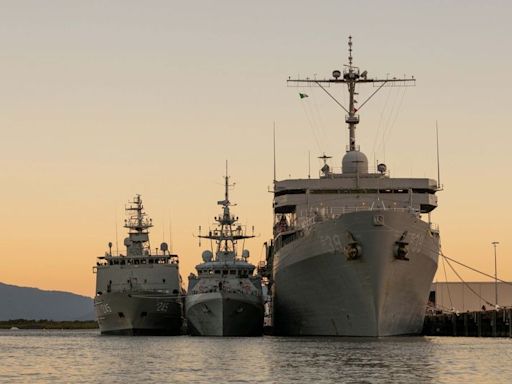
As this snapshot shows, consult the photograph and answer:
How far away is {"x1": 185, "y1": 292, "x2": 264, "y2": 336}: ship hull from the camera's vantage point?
269 ft

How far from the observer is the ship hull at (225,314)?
8206 centimetres

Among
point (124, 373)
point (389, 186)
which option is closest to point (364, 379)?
point (124, 373)

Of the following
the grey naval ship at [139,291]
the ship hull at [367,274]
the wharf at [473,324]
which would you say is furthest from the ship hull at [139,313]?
the ship hull at [367,274]

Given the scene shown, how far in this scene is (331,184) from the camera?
79438 millimetres

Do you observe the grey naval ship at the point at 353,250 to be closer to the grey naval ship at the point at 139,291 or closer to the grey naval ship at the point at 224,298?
the grey naval ship at the point at 224,298

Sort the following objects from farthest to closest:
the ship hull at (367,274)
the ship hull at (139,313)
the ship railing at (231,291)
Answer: the ship hull at (139,313) < the ship railing at (231,291) < the ship hull at (367,274)

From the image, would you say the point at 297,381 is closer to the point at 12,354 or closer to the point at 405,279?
the point at 405,279

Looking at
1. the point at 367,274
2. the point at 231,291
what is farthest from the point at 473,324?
the point at 367,274

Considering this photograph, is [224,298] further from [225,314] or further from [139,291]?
[139,291]

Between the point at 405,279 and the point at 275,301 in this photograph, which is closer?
the point at 405,279

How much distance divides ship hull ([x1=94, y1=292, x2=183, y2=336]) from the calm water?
24.4 metres

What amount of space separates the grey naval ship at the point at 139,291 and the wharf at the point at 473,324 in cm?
2215

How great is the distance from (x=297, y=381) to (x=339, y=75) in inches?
1695

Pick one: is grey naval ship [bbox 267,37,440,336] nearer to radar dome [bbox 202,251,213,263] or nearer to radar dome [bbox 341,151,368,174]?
radar dome [bbox 341,151,368,174]
